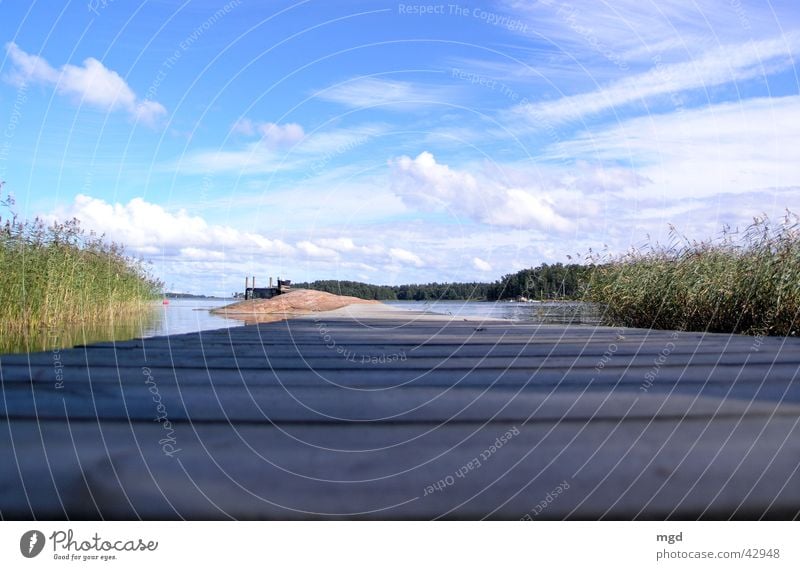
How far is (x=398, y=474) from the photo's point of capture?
1.29m

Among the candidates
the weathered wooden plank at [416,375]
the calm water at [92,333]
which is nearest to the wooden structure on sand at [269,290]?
the calm water at [92,333]

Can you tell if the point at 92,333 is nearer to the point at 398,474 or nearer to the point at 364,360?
the point at 364,360

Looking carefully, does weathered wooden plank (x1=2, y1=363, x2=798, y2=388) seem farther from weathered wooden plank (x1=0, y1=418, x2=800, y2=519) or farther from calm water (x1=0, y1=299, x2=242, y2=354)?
calm water (x1=0, y1=299, x2=242, y2=354)

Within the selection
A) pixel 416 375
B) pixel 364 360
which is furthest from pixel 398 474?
pixel 364 360

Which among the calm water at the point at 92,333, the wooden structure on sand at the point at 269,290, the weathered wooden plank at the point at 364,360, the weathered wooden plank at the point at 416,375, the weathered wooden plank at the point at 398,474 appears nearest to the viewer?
the weathered wooden plank at the point at 398,474

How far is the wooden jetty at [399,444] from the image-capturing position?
120cm

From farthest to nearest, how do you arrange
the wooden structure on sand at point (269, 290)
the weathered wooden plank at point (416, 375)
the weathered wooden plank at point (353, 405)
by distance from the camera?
the wooden structure on sand at point (269, 290) < the weathered wooden plank at point (416, 375) < the weathered wooden plank at point (353, 405)

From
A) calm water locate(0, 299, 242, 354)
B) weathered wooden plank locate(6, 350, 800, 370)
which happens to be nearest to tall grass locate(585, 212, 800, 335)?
weathered wooden plank locate(6, 350, 800, 370)

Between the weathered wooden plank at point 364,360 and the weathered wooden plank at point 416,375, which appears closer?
the weathered wooden plank at point 416,375

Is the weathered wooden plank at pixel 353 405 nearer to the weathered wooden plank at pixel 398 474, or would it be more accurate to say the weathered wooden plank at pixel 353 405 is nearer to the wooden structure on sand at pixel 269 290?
the weathered wooden plank at pixel 398 474

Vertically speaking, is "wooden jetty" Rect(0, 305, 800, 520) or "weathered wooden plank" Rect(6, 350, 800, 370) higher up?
"weathered wooden plank" Rect(6, 350, 800, 370)

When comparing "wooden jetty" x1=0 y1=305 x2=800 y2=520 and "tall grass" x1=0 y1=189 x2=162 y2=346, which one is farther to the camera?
"tall grass" x1=0 y1=189 x2=162 y2=346

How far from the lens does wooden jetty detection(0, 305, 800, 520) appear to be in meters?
1.20

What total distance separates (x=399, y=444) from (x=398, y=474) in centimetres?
21
